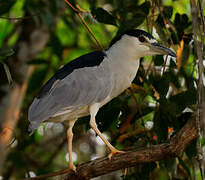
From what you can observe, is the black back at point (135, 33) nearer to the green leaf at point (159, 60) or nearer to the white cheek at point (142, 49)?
the white cheek at point (142, 49)

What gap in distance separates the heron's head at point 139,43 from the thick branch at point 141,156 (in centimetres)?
79

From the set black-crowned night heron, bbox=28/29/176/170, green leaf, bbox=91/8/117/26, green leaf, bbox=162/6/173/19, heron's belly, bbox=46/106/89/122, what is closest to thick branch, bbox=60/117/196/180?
black-crowned night heron, bbox=28/29/176/170

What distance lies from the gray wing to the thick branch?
42cm

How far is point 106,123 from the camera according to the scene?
9.36 ft

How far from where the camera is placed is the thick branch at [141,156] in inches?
83.4

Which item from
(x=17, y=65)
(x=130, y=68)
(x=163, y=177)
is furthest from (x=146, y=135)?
(x=17, y=65)

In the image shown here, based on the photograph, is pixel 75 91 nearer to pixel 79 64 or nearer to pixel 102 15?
pixel 79 64

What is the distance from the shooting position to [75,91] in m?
2.72

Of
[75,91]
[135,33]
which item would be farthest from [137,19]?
[75,91]

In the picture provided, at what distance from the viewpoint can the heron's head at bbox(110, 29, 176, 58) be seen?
9.14 feet

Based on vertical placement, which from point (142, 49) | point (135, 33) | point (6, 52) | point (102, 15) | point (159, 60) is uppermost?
point (6, 52)

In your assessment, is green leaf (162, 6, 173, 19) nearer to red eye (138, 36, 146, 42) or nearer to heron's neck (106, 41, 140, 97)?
red eye (138, 36, 146, 42)

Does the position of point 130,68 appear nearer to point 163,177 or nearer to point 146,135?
point 146,135

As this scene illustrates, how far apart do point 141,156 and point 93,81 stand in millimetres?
729
